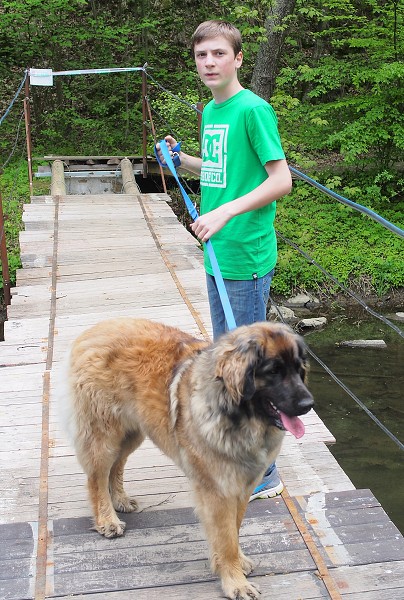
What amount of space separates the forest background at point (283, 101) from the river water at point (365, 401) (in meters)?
1.15

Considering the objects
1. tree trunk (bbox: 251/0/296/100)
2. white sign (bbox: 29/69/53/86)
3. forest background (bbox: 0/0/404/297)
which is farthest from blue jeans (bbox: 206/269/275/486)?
tree trunk (bbox: 251/0/296/100)

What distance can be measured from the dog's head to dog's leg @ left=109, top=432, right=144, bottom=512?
0.79 metres

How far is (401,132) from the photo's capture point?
9.66 meters

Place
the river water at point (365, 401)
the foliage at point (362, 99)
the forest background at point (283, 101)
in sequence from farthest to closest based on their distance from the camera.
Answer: the foliage at point (362, 99)
the forest background at point (283, 101)
the river water at point (365, 401)

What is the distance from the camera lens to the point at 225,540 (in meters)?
2.32

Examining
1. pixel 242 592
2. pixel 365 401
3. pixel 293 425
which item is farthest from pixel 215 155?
pixel 365 401

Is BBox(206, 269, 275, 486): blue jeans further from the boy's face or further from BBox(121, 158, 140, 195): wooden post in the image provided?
BBox(121, 158, 140, 195): wooden post

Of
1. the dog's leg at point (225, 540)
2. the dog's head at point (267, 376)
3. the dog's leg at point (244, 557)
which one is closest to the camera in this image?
the dog's head at point (267, 376)

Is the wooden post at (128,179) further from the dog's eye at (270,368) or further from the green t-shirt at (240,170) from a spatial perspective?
the dog's eye at (270,368)

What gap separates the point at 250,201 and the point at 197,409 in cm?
78

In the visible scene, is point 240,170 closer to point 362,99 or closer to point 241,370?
point 241,370

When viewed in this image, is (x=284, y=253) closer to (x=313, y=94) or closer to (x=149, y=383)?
(x=313, y=94)

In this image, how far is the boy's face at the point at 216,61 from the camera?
8.27 ft

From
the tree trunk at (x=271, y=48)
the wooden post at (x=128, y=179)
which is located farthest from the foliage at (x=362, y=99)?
the wooden post at (x=128, y=179)
